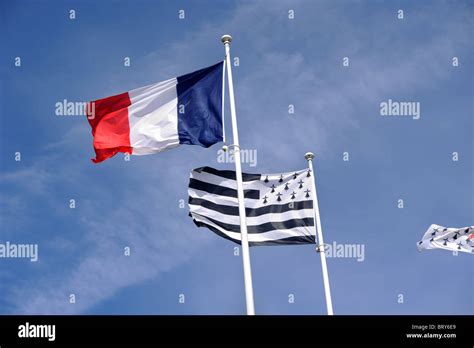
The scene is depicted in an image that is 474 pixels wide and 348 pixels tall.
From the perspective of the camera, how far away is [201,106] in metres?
19.3

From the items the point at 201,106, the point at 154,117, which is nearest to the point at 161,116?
the point at 154,117

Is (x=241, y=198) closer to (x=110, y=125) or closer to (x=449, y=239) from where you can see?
(x=110, y=125)

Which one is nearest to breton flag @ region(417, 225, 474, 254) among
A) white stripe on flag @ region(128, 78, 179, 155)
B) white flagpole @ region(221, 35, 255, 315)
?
white flagpole @ region(221, 35, 255, 315)

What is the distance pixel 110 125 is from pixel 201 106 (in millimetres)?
2844

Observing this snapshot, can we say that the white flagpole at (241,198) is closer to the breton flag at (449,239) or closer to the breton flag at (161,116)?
the breton flag at (161,116)

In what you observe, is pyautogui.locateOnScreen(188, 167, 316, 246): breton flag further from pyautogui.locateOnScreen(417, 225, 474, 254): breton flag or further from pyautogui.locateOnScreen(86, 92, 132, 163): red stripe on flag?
pyautogui.locateOnScreen(417, 225, 474, 254): breton flag

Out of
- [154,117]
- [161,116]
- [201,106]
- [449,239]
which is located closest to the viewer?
[201,106]

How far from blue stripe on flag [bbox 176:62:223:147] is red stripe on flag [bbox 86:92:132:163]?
1712 mm
